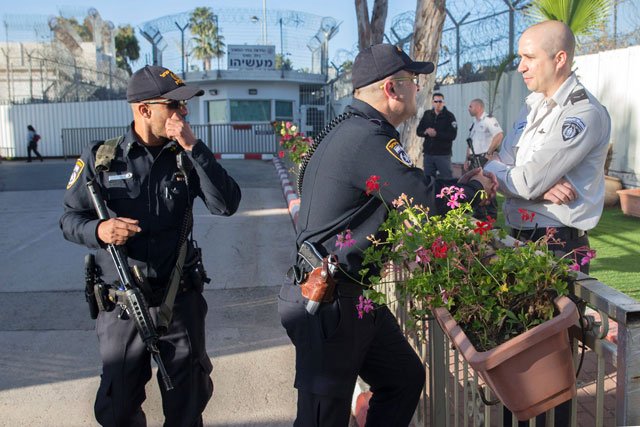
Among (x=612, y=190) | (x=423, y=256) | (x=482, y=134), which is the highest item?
(x=482, y=134)

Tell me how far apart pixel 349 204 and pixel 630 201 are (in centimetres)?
821

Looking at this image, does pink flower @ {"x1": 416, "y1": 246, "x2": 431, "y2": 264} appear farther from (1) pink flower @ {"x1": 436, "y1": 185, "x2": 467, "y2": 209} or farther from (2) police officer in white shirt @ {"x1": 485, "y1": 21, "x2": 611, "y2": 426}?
(2) police officer in white shirt @ {"x1": 485, "y1": 21, "x2": 611, "y2": 426}

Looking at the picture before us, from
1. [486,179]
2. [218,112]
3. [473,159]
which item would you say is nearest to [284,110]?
[218,112]

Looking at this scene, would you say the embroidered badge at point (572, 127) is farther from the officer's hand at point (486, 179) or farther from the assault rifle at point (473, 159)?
the assault rifle at point (473, 159)

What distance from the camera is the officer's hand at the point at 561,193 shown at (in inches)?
122

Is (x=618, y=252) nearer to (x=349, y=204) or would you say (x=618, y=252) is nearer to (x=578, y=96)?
(x=578, y=96)

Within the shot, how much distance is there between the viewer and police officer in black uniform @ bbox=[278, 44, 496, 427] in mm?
2712

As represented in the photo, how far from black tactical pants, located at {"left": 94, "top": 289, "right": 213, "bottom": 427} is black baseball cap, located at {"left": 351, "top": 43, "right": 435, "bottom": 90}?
54.9 inches

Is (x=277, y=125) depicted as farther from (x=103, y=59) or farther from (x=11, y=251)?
(x=103, y=59)

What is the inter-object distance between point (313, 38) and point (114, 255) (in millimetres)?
28303

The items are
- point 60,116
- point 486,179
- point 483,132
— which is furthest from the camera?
point 60,116

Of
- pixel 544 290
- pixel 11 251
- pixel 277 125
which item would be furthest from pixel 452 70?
pixel 544 290

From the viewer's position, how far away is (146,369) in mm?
3289

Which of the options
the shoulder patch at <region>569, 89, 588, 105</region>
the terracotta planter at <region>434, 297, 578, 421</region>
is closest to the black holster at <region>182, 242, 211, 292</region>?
the terracotta planter at <region>434, 297, 578, 421</region>
